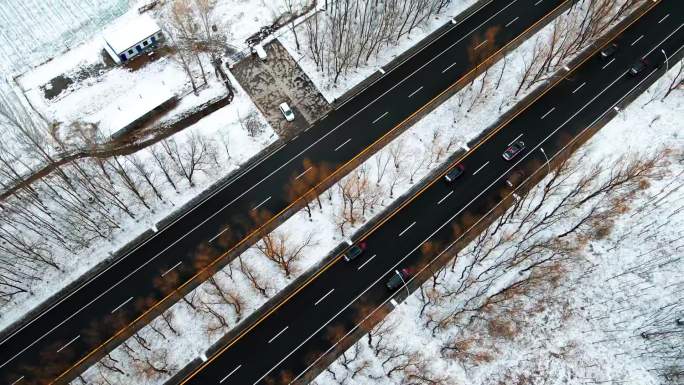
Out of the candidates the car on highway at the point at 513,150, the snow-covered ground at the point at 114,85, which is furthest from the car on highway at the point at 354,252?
the snow-covered ground at the point at 114,85

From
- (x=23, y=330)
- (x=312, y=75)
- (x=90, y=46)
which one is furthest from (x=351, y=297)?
(x=90, y=46)

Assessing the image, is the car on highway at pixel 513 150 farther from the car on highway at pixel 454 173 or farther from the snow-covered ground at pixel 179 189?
the snow-covered ground at pixel 179 189

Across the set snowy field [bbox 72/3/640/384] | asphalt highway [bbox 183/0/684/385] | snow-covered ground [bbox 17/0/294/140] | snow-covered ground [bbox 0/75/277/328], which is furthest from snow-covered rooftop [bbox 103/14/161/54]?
asphalt highway [bbox 183/0/684/385]

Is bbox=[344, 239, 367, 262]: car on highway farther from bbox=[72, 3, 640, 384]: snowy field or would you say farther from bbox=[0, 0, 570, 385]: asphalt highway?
bbox=[0, 0, 570, 385]: asphalt highway

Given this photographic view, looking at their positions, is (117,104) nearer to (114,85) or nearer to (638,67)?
(114,85)

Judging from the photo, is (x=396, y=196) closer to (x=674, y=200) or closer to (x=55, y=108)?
(x=674, y=200)
